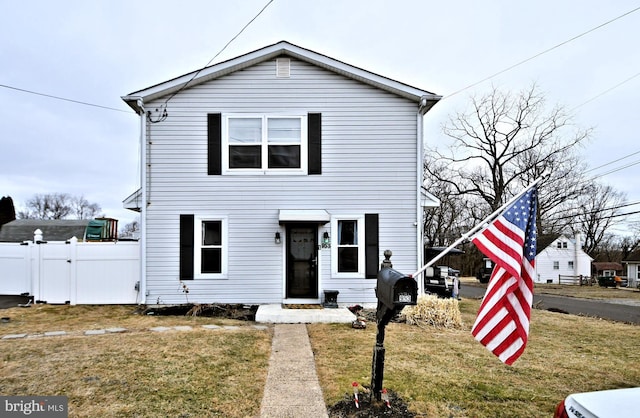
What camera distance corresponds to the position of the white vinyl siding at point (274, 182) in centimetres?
913

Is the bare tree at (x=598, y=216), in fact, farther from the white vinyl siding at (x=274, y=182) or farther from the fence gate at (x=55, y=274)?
the fence gate at (x=55, y=274)

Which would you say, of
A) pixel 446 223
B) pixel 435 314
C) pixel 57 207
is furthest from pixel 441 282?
pixel 57 207

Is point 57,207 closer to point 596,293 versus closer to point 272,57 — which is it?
point 272,57

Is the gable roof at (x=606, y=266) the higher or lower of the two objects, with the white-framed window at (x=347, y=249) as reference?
lower

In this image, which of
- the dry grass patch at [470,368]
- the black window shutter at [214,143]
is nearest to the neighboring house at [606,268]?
the dry grass patch at [470,368]

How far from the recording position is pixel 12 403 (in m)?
3.70

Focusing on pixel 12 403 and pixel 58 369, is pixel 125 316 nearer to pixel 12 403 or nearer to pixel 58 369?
pixel 58 369

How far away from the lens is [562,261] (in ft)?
135

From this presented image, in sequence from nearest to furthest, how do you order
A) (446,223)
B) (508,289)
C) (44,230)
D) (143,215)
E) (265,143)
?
(508,289) → (143,215) → (265,143) → (44,230) → (446,223)

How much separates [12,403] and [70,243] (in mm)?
6940

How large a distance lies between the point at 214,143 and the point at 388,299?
721 cm

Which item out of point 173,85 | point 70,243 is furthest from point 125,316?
point 173,85

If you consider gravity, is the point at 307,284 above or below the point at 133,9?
below

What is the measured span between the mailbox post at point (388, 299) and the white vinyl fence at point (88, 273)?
308 inches
